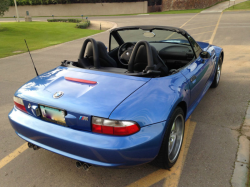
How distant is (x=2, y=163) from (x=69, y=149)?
4.40ft

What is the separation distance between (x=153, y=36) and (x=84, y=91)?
1.72m

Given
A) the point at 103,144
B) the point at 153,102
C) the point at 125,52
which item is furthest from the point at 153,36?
the point at 103,144

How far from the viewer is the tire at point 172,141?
2.35 meters

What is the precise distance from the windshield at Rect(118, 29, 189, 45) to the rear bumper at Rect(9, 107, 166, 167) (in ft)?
6.03

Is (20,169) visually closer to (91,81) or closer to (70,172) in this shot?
(70,172)

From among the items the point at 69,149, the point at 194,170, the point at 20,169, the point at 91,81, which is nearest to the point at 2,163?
the point at 20,169

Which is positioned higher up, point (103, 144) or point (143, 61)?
point (143, 61)

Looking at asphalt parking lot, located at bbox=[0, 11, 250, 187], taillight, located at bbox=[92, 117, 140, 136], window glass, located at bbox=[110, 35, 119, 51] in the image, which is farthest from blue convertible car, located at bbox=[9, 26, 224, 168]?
window glass, located at bbox=[110, 35, 119, 51]

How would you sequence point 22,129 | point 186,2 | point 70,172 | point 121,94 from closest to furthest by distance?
point 121,94 → point 22,129 → point 70,172 → point 186,2

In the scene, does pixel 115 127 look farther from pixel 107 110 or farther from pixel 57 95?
pixel 57 95

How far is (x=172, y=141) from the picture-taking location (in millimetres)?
2766

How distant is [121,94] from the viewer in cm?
236

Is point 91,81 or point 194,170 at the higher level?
point 91,81

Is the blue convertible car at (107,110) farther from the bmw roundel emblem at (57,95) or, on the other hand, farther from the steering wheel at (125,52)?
the steering wheel at (125,52)
